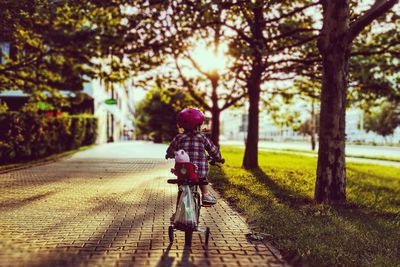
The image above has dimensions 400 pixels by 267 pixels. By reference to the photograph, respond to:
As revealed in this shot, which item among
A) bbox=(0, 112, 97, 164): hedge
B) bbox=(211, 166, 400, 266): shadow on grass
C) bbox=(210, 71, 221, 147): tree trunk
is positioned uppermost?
bbox=(210, 71, 221, 147): tree trunk

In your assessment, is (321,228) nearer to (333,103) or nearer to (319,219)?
A: (319,219)

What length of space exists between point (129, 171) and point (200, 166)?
9.83 metres

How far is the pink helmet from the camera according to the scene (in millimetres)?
5207

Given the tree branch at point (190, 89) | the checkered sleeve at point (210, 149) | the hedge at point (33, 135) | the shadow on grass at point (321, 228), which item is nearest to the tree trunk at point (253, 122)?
the tree branch at point (190, 89)

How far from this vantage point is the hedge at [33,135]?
15429mm

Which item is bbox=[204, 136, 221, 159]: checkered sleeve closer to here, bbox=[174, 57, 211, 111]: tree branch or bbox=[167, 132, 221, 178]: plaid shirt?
bbox=[167, 132, 221, 178]: plaid shirt

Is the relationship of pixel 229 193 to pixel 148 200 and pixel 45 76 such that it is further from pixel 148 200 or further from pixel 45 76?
pixel 45 76

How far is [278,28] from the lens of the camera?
13.2 meters

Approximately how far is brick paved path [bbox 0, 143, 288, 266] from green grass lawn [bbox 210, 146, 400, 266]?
0.39m

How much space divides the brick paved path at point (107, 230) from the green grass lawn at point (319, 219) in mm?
387

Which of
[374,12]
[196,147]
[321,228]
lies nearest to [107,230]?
[196,147]

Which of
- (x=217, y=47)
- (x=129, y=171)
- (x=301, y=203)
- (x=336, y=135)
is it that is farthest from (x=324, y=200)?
(x=217, y=47)

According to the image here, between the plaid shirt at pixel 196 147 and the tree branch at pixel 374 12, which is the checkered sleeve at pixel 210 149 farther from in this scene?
the tree branch at pixel 374 12

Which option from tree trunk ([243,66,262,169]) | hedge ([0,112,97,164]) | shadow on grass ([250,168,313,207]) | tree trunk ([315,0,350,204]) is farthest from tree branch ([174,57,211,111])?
tree trunk ([315,0,350,204])
